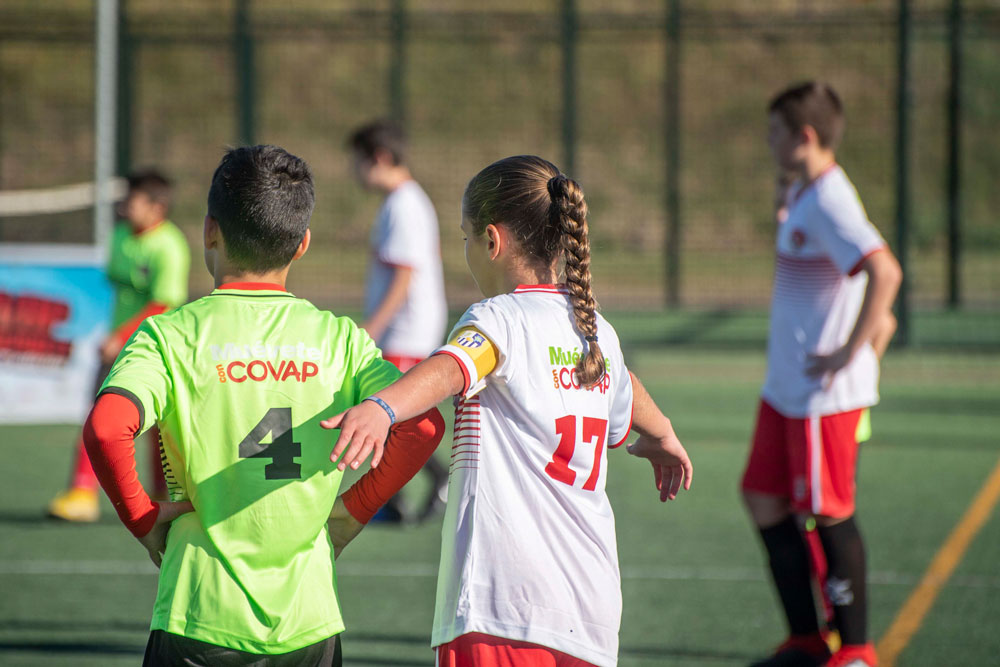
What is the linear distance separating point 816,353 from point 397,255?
273 centimetres

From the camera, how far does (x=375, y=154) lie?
6.46 meters

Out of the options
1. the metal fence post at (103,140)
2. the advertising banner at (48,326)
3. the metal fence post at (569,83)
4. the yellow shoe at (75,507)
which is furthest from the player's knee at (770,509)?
the metal fence post at (569,83)

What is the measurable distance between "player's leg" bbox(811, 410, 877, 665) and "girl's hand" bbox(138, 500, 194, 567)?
103 inches

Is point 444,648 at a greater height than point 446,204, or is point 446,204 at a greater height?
point 446,204

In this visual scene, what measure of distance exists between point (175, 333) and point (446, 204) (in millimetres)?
14965

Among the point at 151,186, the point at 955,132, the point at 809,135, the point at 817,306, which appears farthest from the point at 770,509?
the point at 955,132

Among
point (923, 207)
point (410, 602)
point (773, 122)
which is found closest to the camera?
point (773, 122)

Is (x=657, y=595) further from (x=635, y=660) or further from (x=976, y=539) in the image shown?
(x=976, y=539)

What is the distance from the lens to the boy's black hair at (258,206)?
2.35 m

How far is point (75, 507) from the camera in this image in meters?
6.77

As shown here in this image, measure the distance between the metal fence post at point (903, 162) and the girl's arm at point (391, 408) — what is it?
12.4 meters

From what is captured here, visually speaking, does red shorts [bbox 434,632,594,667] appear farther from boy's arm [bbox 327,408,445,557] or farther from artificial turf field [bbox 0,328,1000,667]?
artificial turf field [bbox 0,328,1000,667]

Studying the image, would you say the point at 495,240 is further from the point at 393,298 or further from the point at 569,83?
the point at 569,83

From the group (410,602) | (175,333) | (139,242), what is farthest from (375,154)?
(175,333)
